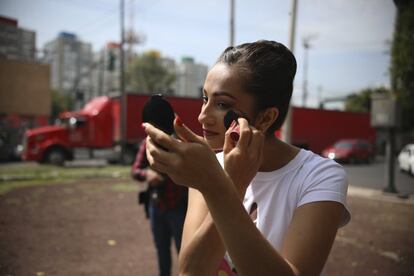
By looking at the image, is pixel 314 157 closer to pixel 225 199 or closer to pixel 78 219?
pixel 225 199

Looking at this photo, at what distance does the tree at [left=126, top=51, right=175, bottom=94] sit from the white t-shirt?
43.0 metres

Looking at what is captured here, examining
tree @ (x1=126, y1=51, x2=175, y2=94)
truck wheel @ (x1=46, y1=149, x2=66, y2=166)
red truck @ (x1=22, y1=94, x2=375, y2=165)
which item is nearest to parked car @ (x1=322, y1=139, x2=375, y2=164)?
red truck @ (x1=22, y1=94, x2=375, y2=165)

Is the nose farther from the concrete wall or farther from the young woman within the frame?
the concrete wall

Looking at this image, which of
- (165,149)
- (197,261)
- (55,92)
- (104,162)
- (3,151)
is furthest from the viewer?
(55,92)

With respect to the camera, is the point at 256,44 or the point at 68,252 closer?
the point at 256,44

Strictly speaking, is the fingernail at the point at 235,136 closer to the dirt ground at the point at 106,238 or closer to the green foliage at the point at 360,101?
the dirt ground at the point at 106,238

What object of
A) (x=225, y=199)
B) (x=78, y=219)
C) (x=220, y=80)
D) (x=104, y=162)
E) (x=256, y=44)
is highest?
(x=256, y=44)

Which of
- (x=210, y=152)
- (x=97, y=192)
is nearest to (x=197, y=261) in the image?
(x=210, y=152)

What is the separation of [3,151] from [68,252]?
576 inches

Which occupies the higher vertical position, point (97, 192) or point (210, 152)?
point (210, 152)

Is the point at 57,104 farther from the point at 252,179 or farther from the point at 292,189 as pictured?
the point at 252,179

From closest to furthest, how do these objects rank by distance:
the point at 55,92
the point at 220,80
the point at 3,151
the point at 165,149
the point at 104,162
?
1. the point at 165,149
2. the point at 220,80
3. the point at 3,151
4. the point at 104,162
5. the point at 55,92

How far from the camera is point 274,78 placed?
1162 mm

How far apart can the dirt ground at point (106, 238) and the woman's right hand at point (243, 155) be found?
1.51m
